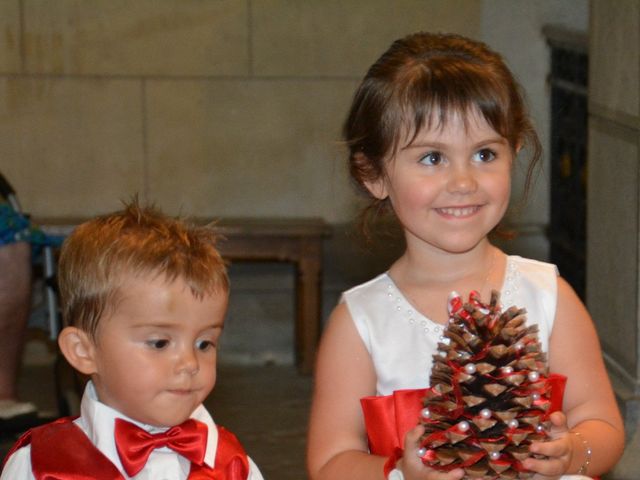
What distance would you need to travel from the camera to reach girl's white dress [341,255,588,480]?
2.89m

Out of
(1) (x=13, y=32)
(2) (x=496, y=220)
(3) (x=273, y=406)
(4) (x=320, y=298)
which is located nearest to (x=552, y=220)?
(4) (x=320, y=298)

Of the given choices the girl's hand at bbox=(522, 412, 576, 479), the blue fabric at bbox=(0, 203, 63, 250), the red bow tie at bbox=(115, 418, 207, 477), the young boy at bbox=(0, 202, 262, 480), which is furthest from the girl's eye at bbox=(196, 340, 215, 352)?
the blue fabric at bbox=(0, 203, 63, 250)

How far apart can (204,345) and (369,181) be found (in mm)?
595

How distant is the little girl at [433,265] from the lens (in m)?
2.79

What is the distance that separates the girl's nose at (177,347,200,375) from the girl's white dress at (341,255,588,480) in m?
0.46

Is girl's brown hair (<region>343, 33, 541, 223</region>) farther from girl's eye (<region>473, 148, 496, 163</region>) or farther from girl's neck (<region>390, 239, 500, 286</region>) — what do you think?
girl's neck (<region>390, 239, 500, 286</region>)

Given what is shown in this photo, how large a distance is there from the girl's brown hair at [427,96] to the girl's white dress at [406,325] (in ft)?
0.87

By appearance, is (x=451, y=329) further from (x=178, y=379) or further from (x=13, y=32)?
(x=13, y=32)

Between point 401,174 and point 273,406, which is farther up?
point 401,174

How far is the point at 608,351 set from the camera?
5.30 metres

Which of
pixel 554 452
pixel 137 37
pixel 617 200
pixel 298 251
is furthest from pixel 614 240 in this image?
pixel 137 37

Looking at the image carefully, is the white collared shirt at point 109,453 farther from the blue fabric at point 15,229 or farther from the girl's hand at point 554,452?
the blue fabric at point 15,229

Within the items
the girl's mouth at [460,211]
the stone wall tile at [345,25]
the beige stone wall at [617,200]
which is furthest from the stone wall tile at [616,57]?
the girl's mouth at [460,211]

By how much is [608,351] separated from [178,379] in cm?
309
